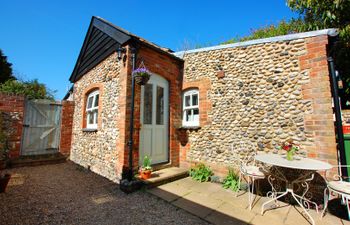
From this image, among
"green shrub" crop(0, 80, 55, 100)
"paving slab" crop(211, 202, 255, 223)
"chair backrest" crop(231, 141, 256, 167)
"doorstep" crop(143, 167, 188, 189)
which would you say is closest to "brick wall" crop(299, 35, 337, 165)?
"chair backrest" crop(231, 141, 256, 167)

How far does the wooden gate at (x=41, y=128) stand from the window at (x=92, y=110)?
1.60 metres

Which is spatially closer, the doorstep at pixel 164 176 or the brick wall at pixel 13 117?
the doorstep at pixel 164 176

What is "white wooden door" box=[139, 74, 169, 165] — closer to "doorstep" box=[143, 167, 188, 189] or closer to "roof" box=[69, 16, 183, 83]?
"doorstep" box=[143, 167, 188, 189]

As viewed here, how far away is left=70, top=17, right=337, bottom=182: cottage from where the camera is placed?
12.2 feet

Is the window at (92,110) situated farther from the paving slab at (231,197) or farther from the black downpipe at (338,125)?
the black downpipe at (338,125)

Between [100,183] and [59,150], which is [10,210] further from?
[59,150]

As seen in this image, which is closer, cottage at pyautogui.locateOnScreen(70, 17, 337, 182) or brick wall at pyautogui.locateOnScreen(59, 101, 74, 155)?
cottage at pyautogui.locateOnScreen(70, 17, 337, 182)

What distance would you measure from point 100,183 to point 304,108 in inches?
200

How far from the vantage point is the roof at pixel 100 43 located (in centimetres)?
478

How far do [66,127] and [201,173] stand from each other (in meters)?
5.83

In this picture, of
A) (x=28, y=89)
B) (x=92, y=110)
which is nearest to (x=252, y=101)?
(x=92, y=110)

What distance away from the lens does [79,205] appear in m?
3.16

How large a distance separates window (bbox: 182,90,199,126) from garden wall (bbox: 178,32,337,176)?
0.26m

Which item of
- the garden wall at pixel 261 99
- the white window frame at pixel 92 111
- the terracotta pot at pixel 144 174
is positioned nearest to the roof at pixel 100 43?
the white window frame at pixel 92 111
